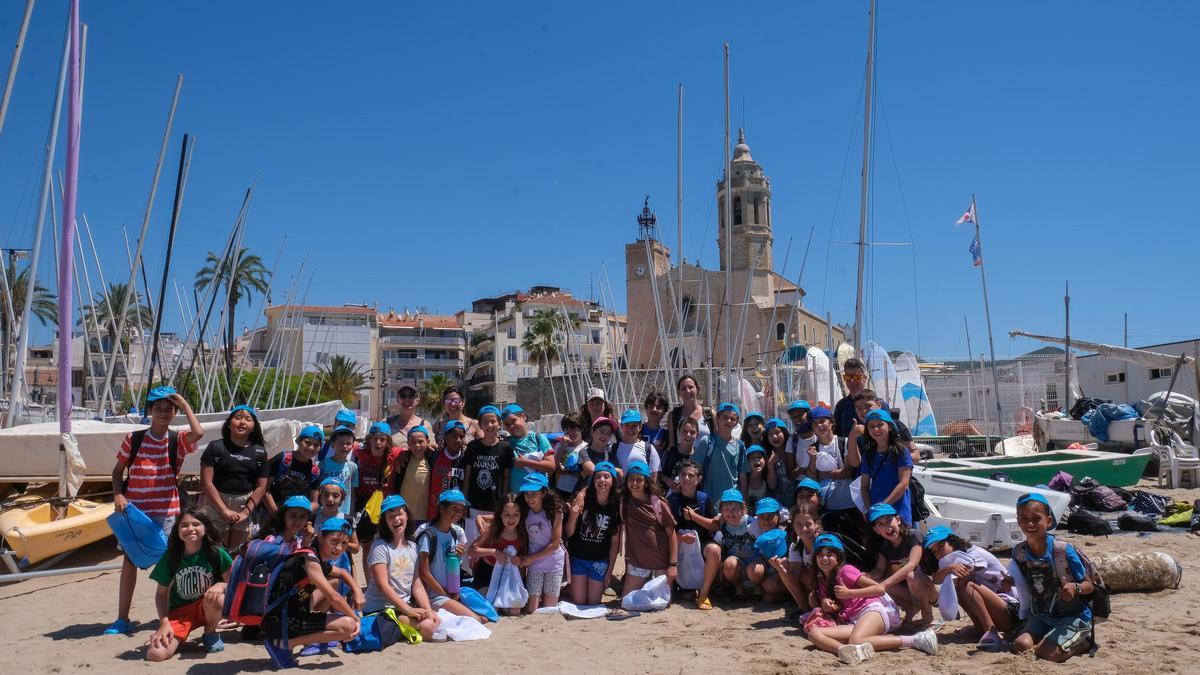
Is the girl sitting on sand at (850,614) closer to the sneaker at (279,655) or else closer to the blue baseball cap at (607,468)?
the blue baseball cap at (607,468)

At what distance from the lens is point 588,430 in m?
8.99

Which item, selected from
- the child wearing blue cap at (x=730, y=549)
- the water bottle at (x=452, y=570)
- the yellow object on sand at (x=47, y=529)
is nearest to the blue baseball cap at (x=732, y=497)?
the child wearing blue cap at (x=730, y=549)

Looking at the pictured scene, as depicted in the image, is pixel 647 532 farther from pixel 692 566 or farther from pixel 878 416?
pixel 878 416

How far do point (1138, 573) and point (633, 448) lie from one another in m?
4.56

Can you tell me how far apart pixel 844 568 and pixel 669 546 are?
5.39 ft

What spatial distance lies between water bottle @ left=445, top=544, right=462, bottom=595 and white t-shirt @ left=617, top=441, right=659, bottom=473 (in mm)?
1820

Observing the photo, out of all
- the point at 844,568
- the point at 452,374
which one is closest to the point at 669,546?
the point at 844,568

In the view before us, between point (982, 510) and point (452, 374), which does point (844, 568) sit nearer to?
point (982, 510)

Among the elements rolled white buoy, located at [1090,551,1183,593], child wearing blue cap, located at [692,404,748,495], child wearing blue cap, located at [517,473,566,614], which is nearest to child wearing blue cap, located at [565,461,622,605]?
child wearing blue cap, located at [517,473,566,614]

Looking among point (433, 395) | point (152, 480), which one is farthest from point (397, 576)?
point (433, 395)

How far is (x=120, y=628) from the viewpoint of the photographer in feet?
21.0

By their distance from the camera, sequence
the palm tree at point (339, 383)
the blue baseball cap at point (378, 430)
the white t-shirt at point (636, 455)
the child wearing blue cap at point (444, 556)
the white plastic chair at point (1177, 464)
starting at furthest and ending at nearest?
the palm tree at point (339, 383) → the white plastic chair at point (1177, 464) → the white t-shirt at point (636, 455) → the blue baseball cap at point (378, 430) → the child wearing blue cap at point (444, 556)

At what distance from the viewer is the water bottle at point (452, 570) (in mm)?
6770

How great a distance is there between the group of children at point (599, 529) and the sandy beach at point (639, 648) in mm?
179
